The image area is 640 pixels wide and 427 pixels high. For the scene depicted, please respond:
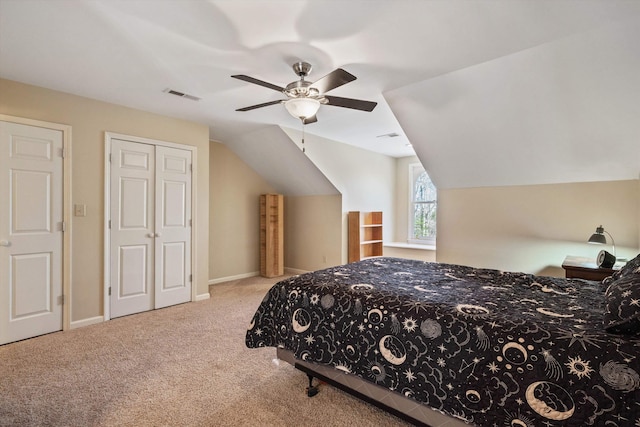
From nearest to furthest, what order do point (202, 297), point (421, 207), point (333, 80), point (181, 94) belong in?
point (333, 80)
point (181, 94)
point (202, 297)
point (421, 207)

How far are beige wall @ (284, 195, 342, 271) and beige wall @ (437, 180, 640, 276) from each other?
1806mm

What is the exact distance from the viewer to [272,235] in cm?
568

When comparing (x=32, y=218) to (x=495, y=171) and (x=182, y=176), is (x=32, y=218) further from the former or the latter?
(x=495, y=171)

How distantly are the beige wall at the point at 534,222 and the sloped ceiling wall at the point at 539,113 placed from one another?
16 cm

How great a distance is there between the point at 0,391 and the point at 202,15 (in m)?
2.95

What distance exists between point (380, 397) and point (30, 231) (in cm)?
361

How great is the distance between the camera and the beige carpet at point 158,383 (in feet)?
6.01

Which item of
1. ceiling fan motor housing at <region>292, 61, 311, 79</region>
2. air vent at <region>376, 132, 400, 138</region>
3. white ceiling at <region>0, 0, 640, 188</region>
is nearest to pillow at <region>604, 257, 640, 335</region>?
white ceiling at <region>0, 0, 640, 188</region>

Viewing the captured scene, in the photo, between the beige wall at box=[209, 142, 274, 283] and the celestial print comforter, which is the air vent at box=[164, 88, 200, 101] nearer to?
the beige wall at box=[209, 142, 274, 283]

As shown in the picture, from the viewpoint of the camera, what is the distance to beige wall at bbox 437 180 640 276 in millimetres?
3193

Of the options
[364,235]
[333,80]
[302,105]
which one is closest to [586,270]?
[333,80]

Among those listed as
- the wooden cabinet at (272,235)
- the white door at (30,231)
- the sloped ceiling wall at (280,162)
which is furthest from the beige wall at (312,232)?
the white door at (30,231)

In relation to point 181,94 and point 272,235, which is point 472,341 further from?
point 272,235

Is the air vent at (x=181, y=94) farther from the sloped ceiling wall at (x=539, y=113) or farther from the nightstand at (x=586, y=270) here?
the nightstand at (x=586, y=270)
